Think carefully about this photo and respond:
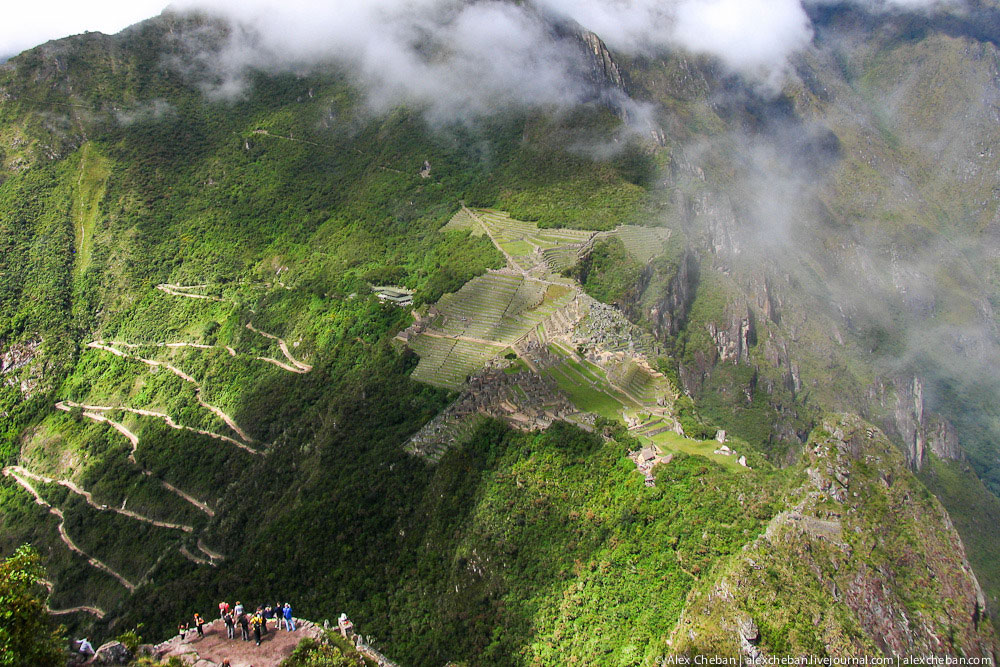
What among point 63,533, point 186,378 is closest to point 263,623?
point 63,533

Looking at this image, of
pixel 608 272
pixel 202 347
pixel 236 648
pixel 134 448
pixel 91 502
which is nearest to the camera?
pixel 236 648

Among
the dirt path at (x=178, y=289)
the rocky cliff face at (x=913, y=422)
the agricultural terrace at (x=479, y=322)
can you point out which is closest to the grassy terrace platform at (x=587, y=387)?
the agricultural terrace at (x=479, y=322)

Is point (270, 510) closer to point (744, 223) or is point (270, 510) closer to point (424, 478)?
point (424, 478)

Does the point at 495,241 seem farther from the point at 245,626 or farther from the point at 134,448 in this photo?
the point at 245,626

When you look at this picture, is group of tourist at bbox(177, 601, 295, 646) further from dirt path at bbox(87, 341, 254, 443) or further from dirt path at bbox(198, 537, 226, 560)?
dirt path at bbox(87, 341, 254, 443)

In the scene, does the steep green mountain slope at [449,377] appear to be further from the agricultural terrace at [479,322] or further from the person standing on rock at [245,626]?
the person standing on rock at [245,626]
